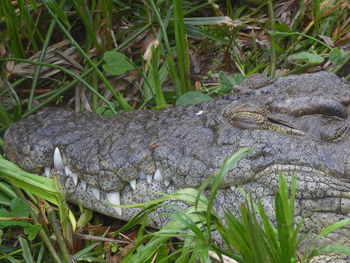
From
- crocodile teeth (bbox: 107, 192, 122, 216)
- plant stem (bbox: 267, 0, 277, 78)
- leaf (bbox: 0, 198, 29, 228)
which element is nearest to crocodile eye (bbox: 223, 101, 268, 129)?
crocodile teeth (bbox: 107, 192, 122, 216)

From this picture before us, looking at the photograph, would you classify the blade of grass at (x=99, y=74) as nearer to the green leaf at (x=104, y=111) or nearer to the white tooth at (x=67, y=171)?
the green leaf at (x=104, y=111)

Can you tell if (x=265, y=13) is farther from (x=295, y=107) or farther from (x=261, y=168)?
(x=261, y=168)

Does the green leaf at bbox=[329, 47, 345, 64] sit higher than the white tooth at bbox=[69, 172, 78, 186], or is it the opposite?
the white tooth at bbox=[69, 172, 78, 186]

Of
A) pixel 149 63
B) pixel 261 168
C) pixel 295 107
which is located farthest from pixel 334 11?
pixel 261 168

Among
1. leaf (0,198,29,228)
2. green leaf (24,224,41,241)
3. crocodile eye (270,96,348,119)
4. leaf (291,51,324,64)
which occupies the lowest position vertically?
green leaf (24,224,41,241)

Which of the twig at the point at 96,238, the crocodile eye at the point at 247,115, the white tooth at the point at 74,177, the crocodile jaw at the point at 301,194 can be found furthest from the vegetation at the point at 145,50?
the crocodile eye at the point at 247,115

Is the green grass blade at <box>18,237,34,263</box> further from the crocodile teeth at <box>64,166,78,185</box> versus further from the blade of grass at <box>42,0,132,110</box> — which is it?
the blade of grass at <box>42,0,132,110</box>

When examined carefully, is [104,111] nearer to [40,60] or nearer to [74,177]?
[40,60]
